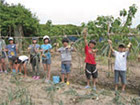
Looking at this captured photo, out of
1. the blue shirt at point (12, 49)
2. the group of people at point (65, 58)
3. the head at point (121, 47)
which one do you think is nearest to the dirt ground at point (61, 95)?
the group of people at point (65, 58)

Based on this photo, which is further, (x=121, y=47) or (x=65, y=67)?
(x=65, y=67)

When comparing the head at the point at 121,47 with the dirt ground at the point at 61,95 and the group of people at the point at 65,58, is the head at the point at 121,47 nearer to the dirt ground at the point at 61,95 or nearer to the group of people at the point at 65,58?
the group of people at the point at 65,58

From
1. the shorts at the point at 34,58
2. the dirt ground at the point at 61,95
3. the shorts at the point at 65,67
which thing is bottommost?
the dirt ground at the point at 61,95

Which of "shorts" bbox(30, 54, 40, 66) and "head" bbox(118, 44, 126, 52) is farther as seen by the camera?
"shorts" bbox(30, 54, 40, 66)

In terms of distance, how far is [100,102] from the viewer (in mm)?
2623

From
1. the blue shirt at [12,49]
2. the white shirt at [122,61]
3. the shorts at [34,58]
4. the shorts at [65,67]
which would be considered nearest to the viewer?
the white shirt at [122,61]

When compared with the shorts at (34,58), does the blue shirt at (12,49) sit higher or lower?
higher

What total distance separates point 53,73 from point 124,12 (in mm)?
2672

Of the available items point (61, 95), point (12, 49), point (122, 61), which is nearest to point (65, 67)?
point (61, 95)

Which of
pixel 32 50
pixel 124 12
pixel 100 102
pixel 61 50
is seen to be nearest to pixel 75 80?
pixel 61 50

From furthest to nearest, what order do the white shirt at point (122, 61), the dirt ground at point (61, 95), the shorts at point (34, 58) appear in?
the shorts at point (34, 58), the white shirt at point (122, 61), the dirt ground at point (61, 95)

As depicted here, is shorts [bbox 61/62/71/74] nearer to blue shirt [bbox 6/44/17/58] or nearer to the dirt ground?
the dirt ground

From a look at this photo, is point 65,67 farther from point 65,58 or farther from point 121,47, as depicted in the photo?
point 121,47

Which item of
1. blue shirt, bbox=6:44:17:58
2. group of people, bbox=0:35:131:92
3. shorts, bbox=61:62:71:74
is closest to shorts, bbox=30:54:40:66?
group of people, bbox=0:35:131:92
